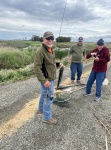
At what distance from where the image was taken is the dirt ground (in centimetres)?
323

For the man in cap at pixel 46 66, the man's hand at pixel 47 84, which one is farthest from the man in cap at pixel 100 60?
the man's hand at pixel 47 84

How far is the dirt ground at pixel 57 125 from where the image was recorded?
3.23 m

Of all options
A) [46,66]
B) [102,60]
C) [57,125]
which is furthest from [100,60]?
[57,125]

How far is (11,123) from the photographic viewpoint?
384 cm

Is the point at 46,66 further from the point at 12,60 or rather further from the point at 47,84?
the point at 12,60

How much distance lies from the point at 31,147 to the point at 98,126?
5.42ft

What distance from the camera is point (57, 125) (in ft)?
12.6

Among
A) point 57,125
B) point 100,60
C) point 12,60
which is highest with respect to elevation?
point 100,60

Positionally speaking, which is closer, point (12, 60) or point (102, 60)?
point (102, 60)

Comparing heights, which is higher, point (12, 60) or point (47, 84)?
point (47, 84)

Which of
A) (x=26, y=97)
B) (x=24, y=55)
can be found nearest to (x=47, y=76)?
(x=26, y=97)

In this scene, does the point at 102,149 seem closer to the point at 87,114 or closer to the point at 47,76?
the point at 87,114

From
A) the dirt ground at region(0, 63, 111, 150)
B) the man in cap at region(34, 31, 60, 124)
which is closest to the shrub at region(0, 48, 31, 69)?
the dirt ground at region(0, 63, 111, 150)

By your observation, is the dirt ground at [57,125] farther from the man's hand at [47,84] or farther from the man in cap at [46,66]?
the man's hand at [47,84]
